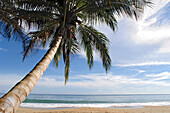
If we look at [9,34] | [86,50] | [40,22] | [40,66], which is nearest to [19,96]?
[40,66]

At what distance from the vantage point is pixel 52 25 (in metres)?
4.77

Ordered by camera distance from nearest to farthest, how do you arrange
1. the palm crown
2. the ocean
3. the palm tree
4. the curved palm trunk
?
the curved palm trunk → the palm tree → the palm crown → the ocean

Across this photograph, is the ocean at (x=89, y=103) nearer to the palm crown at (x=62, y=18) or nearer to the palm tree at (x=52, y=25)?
the palm tree at (x=52, y=25)

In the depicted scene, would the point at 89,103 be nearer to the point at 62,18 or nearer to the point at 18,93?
the point at 62,18

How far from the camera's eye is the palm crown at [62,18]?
3.67 m

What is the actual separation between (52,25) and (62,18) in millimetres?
619

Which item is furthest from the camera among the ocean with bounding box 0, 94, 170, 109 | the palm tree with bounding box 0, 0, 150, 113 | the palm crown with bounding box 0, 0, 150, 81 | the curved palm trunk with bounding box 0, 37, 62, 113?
the ocean with bounding box 0, 94, 170, 109

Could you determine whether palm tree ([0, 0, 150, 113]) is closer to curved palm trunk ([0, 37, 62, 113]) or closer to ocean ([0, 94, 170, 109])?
curved palm trunk ([0, 37, 62, 113])

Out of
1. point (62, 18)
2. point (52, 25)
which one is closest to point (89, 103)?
point (52, 25)

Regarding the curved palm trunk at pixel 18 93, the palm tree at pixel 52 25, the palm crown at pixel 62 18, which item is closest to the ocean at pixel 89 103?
the palm tree at pixel 52 25

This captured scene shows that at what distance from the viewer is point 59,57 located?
7.08 m

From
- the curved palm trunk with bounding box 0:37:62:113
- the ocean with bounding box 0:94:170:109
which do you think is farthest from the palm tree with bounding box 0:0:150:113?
the ocean with bounding box 0:94:170:109

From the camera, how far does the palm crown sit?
3.67m

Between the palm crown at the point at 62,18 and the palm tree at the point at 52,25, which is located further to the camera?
the palm crown at the point at 62,18
